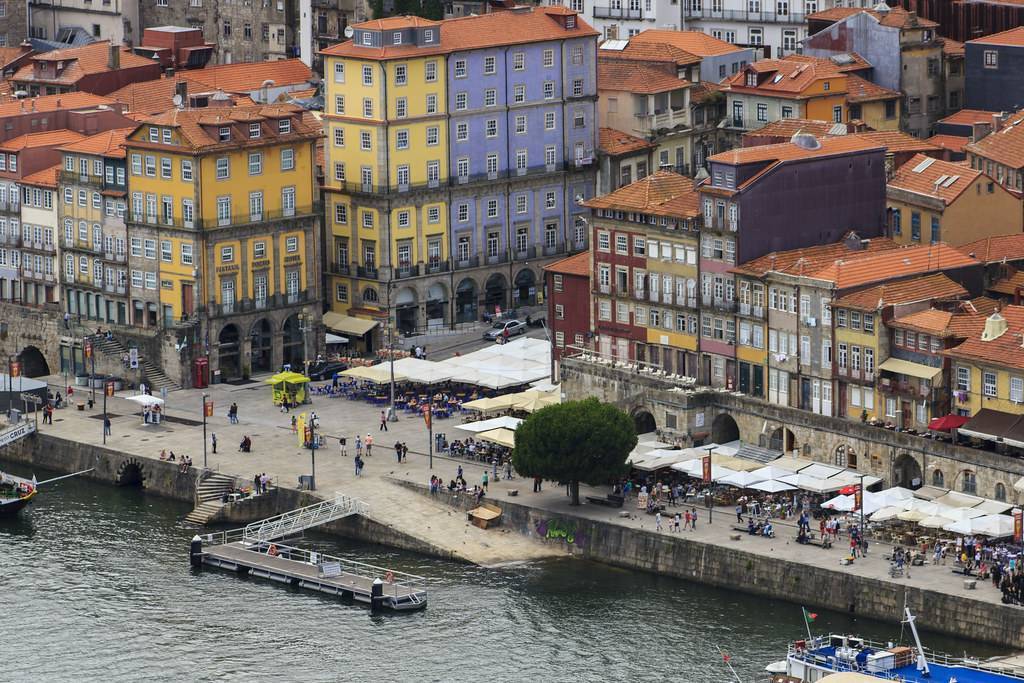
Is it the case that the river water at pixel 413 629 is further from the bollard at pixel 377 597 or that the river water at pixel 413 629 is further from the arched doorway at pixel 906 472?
the arched doorway at pixel 906 472

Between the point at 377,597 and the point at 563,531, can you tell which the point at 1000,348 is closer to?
the point at 563,531

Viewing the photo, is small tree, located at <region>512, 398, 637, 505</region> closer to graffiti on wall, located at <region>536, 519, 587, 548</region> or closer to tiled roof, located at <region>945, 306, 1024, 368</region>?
graffiti on wall, located at <region>536, 519, 587, 548</region>

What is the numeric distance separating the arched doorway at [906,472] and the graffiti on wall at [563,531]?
1814 centimetres

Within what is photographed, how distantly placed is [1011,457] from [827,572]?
1349cm

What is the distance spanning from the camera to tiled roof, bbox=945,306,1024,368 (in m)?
195

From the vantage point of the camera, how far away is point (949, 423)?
197m

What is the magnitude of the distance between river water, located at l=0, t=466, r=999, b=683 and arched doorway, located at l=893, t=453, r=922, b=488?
14.1m

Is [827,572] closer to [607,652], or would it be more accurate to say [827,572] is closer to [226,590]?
[607,652]

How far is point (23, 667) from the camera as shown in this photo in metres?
183

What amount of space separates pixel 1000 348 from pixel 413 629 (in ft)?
121

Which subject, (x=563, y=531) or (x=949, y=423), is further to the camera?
(x=563, y=531)

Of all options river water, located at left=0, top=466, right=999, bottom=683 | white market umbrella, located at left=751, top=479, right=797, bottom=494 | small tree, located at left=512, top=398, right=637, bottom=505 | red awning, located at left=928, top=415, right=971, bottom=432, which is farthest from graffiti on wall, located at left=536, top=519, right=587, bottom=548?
red awning, located at left=928, top=415, right=971, bottom=432

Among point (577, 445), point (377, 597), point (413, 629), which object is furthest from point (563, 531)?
point (413, 629)

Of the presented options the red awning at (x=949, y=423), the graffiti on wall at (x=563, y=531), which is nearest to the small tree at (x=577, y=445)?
the graffiti on wall at (x=563, y=531)
